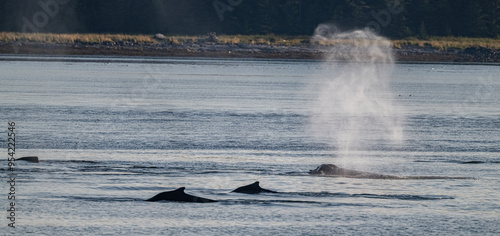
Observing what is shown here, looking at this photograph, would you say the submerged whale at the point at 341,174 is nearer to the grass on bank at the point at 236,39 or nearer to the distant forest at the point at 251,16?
the grass on bank at the point at 236,39

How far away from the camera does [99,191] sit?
22500 mm

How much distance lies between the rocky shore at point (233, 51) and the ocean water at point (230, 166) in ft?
190

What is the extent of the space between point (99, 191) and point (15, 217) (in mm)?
3182

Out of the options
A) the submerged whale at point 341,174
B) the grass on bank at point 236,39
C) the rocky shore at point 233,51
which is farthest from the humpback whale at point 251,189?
the grass on bank at point 236,39

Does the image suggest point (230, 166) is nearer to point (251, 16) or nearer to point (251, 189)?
point (251, 189)

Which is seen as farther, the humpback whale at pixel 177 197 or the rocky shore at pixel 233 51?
the rocky shore at pixel 233 51

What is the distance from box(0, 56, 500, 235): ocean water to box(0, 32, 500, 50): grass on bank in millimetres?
60332

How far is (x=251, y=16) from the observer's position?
435ft

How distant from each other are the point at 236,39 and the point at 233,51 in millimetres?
4024

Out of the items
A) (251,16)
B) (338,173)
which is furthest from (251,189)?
(251,16)

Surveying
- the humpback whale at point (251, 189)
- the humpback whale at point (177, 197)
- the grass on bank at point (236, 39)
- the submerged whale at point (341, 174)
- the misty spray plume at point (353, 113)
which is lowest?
the humpback whale at point (177, 197)

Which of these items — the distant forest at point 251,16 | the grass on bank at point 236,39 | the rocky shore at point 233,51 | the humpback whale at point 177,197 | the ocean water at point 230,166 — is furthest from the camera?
the distant forest at point 251,16

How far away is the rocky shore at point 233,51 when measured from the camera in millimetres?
112625

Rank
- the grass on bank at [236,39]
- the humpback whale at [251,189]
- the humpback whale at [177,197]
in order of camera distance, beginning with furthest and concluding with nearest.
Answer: the grass on bank at [236,39] → the humpback whale at [251,189] → the humpback whale at [177,197]
